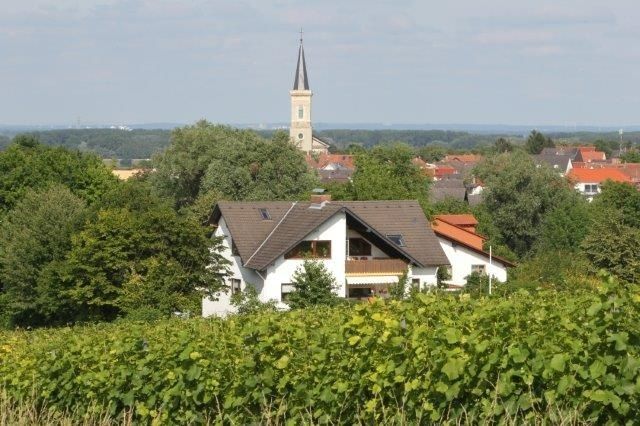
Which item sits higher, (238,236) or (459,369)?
(459,369)

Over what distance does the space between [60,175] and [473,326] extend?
5159 cm

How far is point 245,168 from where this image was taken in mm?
69375

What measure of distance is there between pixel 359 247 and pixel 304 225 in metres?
2.74

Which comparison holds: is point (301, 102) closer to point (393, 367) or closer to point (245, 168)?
point (245, 168)

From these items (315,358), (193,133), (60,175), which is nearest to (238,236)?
(60,175)

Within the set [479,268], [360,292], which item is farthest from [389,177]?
[360,292]

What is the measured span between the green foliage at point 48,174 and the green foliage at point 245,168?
8.55m

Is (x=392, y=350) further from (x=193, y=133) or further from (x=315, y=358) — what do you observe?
(x=193, y=133)

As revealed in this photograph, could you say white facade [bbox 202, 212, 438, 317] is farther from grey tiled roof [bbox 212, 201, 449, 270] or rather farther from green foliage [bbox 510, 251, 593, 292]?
green foliage [bbox 510, 251, 593, 292]

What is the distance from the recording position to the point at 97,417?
41.4 feet

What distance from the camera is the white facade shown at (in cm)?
4338

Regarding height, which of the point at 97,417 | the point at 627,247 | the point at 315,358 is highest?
the point at 315,358

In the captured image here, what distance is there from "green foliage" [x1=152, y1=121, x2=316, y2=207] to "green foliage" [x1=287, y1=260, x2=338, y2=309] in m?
25.9

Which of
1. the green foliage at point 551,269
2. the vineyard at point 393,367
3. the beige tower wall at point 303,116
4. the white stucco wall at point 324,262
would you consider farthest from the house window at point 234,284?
the beige tower wall at point 303,116
